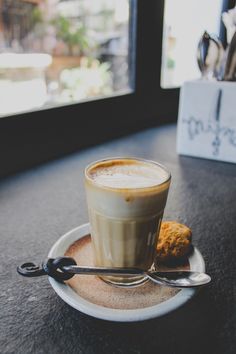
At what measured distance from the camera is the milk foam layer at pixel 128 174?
0.45 m

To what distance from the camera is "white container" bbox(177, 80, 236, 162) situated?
94cm

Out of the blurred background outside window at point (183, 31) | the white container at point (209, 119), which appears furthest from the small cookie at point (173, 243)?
the blurred background outside window at point (183, 31)

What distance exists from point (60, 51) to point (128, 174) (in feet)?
2.36

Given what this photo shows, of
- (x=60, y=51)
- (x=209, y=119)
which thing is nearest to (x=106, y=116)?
(x=60, y=51)

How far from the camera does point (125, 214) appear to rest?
419 millimetres

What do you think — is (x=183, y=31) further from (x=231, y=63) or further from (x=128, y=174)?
(x=128, y=174)

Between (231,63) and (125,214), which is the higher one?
(231,63)

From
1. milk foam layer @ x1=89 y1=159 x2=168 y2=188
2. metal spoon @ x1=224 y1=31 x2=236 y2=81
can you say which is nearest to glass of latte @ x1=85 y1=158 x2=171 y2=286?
milk foam layer @ x1=89 y1=159 x2=168 y2=188

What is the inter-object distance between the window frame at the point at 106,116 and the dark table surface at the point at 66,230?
0.06 metres

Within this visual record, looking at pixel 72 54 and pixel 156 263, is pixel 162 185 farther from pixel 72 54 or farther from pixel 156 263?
pixel 72 54

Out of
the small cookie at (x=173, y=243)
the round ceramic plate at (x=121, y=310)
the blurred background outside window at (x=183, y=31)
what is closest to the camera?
the round ceramic plate at (x=121, y=310)

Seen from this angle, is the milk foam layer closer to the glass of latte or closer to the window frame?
the glass of latte

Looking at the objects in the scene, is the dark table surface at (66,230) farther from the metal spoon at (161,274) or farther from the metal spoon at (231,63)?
the metal spoon at (231,63)

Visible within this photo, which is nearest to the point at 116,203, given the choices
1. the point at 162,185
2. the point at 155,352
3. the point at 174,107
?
the point at 162,185
